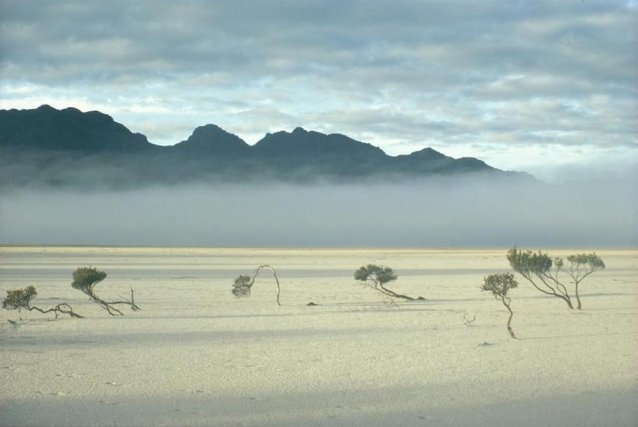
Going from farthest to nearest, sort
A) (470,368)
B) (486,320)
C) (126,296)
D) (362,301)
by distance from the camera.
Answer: (126,296) → (362,301) → (486,320) → (470,368)

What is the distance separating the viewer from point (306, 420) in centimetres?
961

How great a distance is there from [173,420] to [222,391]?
5.97 feet

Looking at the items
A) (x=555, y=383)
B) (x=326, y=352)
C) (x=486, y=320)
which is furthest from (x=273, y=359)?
(x=486, y=320)

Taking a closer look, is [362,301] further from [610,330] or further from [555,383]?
[555,383]

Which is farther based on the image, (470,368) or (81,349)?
(81,349)

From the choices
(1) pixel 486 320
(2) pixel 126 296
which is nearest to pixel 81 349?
(1) pixel 486 320

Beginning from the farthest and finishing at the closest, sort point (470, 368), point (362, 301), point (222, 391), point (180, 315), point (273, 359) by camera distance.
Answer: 1. point (362, 301)
2. point (180, 315)
3. point (273, 359)
4. point (470, 368)
5. point (222, 391)

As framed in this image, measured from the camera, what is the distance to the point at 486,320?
66.6 feet

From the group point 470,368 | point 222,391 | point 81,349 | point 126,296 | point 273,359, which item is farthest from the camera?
point 126,296

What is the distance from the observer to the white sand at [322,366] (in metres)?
10.0

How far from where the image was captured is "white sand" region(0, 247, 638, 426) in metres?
10.0

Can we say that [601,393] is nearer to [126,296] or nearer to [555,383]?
[555,383]

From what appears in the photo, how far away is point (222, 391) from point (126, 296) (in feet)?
60.7

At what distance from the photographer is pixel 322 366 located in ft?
44.4
